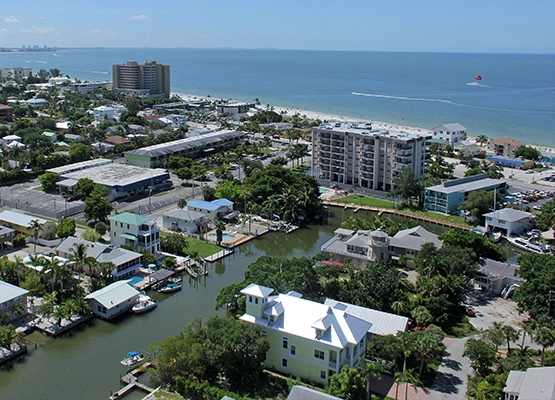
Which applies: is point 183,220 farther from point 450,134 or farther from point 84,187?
point 450,134

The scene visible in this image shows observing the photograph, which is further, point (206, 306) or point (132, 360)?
point (206, 306)

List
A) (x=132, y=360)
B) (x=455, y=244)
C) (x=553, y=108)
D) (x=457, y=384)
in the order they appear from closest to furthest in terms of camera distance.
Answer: (x=457, y=384)
(x=132, y=360)
(x=455, y=244)
(x=553, y=108)

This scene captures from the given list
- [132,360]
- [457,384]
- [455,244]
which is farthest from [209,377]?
[455,244]

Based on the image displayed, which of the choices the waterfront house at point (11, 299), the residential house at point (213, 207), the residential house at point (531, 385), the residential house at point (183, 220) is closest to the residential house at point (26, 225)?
the residential house at point (183, 220)

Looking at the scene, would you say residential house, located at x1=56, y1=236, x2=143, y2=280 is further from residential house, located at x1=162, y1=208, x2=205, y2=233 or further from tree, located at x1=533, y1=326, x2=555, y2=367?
tree, located at x1=533, y1=326, x2=555, y2=367

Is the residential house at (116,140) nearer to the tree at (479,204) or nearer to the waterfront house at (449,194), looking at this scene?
the waterfront house at (449,194)

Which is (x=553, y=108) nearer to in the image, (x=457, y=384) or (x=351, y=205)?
(x=351, y=205)

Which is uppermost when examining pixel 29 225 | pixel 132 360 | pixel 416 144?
pixel 416 144
